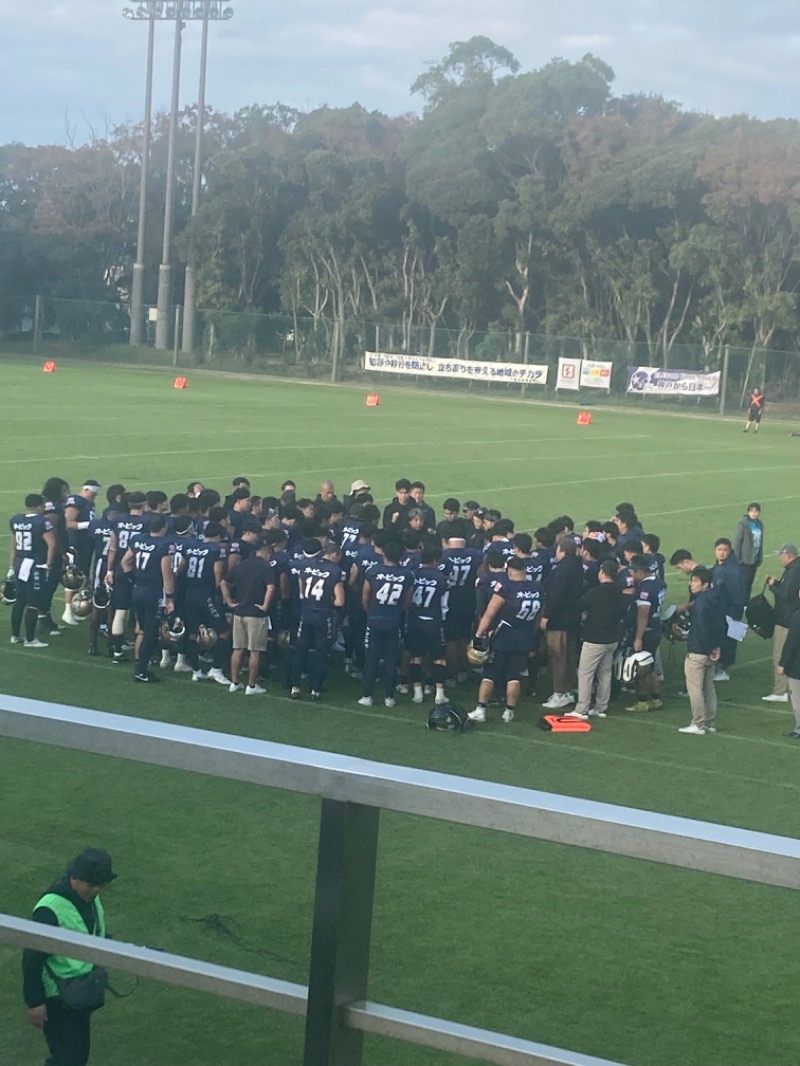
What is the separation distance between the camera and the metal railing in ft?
6.31

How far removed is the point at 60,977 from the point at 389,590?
9260 millimetres

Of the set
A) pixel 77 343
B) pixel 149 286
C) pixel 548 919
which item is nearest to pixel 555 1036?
pixel 548 919

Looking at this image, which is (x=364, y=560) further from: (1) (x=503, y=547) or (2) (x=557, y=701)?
(2) (x=557, y=701)

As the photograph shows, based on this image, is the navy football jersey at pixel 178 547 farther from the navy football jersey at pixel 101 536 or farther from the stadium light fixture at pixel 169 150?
the stadium light fixture at pixel 169 150

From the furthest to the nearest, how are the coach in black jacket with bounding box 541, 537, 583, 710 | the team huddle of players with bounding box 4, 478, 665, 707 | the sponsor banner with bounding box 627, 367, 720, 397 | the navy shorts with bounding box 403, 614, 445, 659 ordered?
the sponsor banner with bounding box 627, 367, 720, 397, the coach in black jacket with bounding box 541, 537, 583, 710, the navy shorts with bounding box 403, 614, 445, 659, the team huddle of players with bounding box 4, 478, 665, 707

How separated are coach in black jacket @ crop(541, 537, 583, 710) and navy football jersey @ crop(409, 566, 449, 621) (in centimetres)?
109

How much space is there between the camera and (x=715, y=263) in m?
63.2

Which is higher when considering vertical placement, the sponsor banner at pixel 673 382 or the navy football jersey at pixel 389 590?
the sponsor banner at pixel 673 382

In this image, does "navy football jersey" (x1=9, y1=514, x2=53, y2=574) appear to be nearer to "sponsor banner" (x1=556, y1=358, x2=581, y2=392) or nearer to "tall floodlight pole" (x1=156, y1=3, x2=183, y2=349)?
"sponsor banner" (x1=556, y1=358, x2=581, y2=392)

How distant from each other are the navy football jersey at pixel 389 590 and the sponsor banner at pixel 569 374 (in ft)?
161

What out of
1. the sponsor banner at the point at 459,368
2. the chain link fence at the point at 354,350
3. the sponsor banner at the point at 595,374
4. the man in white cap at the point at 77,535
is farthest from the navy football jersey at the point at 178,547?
the sponsor banner at the point at 459,368

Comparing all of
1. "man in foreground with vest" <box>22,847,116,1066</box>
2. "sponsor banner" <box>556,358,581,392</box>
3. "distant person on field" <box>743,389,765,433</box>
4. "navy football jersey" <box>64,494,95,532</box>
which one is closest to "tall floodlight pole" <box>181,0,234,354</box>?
"sponsor banner" <box>556,358,581,392</box>

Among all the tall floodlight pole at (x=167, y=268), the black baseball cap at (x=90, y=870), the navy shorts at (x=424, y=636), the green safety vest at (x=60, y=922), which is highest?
the tall floodlight pole at (x=167, y=268)

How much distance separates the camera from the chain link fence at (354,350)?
60156 millimetres
